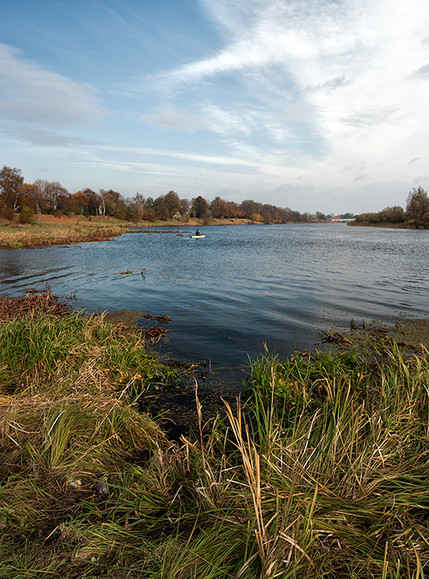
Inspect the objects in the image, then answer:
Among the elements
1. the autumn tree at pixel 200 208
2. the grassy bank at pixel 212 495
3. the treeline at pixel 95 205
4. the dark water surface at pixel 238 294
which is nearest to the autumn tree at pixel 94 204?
the treeline at pixel 95 205

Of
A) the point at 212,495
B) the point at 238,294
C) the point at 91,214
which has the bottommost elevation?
the point at 238,294

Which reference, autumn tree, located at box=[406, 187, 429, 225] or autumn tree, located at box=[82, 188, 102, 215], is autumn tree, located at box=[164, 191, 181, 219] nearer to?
autumn tree, located at box=[82, 188, 102, 215]

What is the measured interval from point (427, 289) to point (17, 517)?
736 inches

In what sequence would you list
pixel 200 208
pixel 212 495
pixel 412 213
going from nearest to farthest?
pixel 212 495
pixel 412 213
pixel 200 208

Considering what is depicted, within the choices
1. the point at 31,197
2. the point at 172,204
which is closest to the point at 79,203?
the point at 31,197

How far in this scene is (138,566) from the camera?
7.39ft

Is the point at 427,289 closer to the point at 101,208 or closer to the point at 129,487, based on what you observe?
the point at 129,487

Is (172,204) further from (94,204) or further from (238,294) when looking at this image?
(238,294)

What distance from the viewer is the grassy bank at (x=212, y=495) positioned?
2.21m

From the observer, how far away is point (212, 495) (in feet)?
8.87

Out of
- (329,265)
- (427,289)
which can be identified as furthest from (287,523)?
(329,265)

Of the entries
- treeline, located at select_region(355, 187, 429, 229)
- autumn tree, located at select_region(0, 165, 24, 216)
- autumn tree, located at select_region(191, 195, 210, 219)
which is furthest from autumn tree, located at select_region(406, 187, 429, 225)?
autumn tree, located at select_region(0, 165, 24, 216)

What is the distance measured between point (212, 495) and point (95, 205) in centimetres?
12598

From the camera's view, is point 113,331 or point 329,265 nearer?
point 113,331
